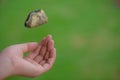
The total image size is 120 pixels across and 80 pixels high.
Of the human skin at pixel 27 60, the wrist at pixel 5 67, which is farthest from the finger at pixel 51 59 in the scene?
the wrist at pixel 5 67

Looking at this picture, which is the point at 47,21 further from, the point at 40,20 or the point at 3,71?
the point at 3,71

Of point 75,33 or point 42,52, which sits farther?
point 75,33

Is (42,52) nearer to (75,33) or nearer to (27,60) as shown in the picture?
(27,60)

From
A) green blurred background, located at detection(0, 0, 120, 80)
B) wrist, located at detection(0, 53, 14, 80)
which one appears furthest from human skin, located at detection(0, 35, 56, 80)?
green blurred background, located at detection(0, 0, 120, 80)

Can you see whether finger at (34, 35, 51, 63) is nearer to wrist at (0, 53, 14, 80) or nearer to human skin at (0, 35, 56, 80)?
human skin at (0, 35, 56, 80)

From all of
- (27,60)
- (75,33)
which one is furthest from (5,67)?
(75,33)

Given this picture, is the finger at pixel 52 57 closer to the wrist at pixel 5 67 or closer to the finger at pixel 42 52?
the finger at pixel 42 52

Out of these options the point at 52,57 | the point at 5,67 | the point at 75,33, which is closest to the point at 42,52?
the point at 52,57
